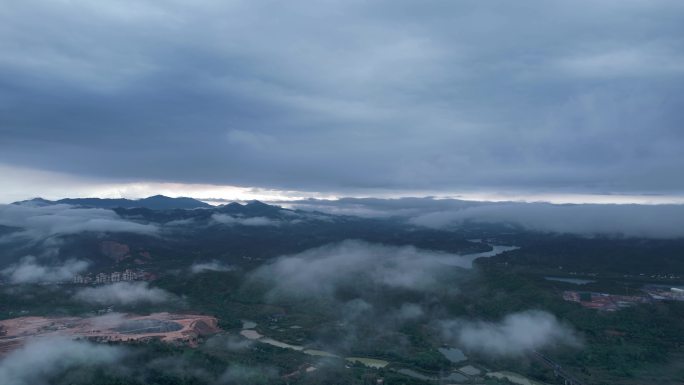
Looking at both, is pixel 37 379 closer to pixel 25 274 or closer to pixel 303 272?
pixel 303 272

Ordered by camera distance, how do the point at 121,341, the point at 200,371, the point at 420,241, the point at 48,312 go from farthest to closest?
the point at 420,241
the point at 48,312
the point at 121,341
the point at 200,371

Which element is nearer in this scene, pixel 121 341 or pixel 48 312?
pixel 121 341

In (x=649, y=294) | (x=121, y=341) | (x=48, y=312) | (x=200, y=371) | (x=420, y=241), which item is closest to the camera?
(x=200, y=371)

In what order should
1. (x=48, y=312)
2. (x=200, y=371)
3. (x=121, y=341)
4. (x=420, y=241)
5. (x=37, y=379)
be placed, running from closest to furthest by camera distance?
(x=37, y=379) → (x=200, y=371) → (x=121, y=341) → (x=48, y=312) → (x=420, y=241)

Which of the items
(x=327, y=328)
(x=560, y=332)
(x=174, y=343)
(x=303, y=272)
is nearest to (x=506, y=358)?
(x=560, y=332)

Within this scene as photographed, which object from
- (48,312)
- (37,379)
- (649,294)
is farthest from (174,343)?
(649,294)

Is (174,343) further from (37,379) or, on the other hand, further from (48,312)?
(48,312)
